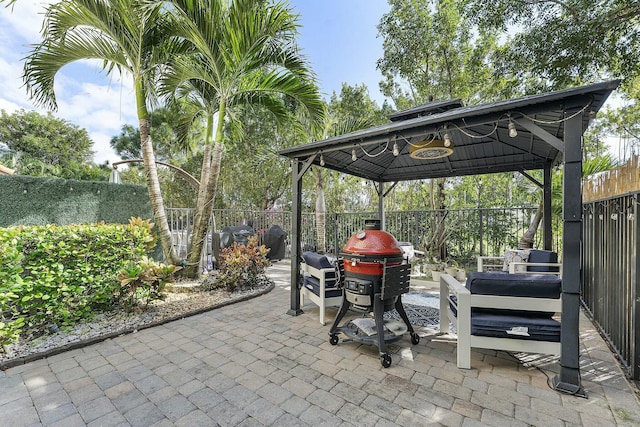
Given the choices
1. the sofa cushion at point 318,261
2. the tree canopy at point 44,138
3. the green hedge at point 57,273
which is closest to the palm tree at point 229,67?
the green hedge at point 57,273

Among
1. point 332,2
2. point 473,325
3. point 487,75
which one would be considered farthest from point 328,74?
point 473,325

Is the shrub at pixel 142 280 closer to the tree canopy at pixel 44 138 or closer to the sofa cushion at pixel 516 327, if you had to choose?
the sofa cushion at pixel 516 327

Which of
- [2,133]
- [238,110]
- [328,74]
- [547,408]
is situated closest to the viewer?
[547,408]

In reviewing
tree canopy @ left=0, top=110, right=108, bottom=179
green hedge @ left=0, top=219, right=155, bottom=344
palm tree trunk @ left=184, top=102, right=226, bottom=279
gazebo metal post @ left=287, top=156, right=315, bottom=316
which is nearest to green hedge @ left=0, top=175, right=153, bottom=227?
palm tree trunk @ left=184, top=102, right=226, bottom=279

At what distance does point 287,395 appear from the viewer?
2.14 metres

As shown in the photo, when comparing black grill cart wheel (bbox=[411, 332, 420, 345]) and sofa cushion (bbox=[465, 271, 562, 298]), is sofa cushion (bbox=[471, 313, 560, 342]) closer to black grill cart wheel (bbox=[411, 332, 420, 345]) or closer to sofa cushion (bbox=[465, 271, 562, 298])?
sofa cushion (bbox=[465, 271, 562, 298])

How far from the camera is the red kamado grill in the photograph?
2.71 meters

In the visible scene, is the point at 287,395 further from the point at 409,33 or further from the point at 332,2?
the point at 332,2

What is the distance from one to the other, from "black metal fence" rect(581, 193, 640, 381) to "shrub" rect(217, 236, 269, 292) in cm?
477

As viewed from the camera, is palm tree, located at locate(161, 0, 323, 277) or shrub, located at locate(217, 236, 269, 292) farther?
shrub, located at locate(217, 236, 269, 292)

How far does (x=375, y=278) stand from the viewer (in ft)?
8.94

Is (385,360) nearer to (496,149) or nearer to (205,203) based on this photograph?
(496,149)

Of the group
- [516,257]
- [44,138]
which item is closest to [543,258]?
[516,257]

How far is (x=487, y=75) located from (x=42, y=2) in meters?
9.16
